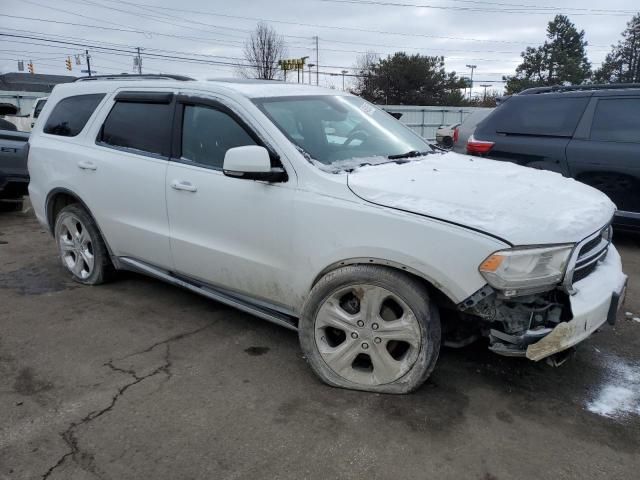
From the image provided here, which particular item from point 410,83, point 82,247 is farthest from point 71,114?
point 410,83

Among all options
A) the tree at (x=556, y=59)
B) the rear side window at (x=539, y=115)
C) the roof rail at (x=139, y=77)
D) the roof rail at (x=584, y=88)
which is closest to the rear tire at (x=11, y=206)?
the roof rail at (x=139, y=77)

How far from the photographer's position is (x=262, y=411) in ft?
9.50

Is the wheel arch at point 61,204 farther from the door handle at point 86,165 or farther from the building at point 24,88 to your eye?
the building at point 24,88

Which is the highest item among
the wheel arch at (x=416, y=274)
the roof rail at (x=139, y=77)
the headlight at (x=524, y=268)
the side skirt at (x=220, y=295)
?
the roof rail at (x=139, y=77)

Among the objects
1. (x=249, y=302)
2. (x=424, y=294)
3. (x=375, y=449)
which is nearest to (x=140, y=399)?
(x=249, y=302)

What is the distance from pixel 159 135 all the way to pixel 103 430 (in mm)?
2116

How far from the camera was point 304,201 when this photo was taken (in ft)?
10.1

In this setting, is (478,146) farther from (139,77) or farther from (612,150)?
(139,77)

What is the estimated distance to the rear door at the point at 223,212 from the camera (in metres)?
3.24

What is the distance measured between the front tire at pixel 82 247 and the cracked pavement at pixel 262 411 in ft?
2.15

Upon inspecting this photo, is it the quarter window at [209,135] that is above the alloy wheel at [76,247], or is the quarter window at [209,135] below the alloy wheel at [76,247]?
above

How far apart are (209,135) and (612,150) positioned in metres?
4.32

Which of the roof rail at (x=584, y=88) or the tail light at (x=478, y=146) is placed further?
the tail light at (x=478, y=146)

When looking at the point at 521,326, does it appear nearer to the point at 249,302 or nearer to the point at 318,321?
the point at 318,321
